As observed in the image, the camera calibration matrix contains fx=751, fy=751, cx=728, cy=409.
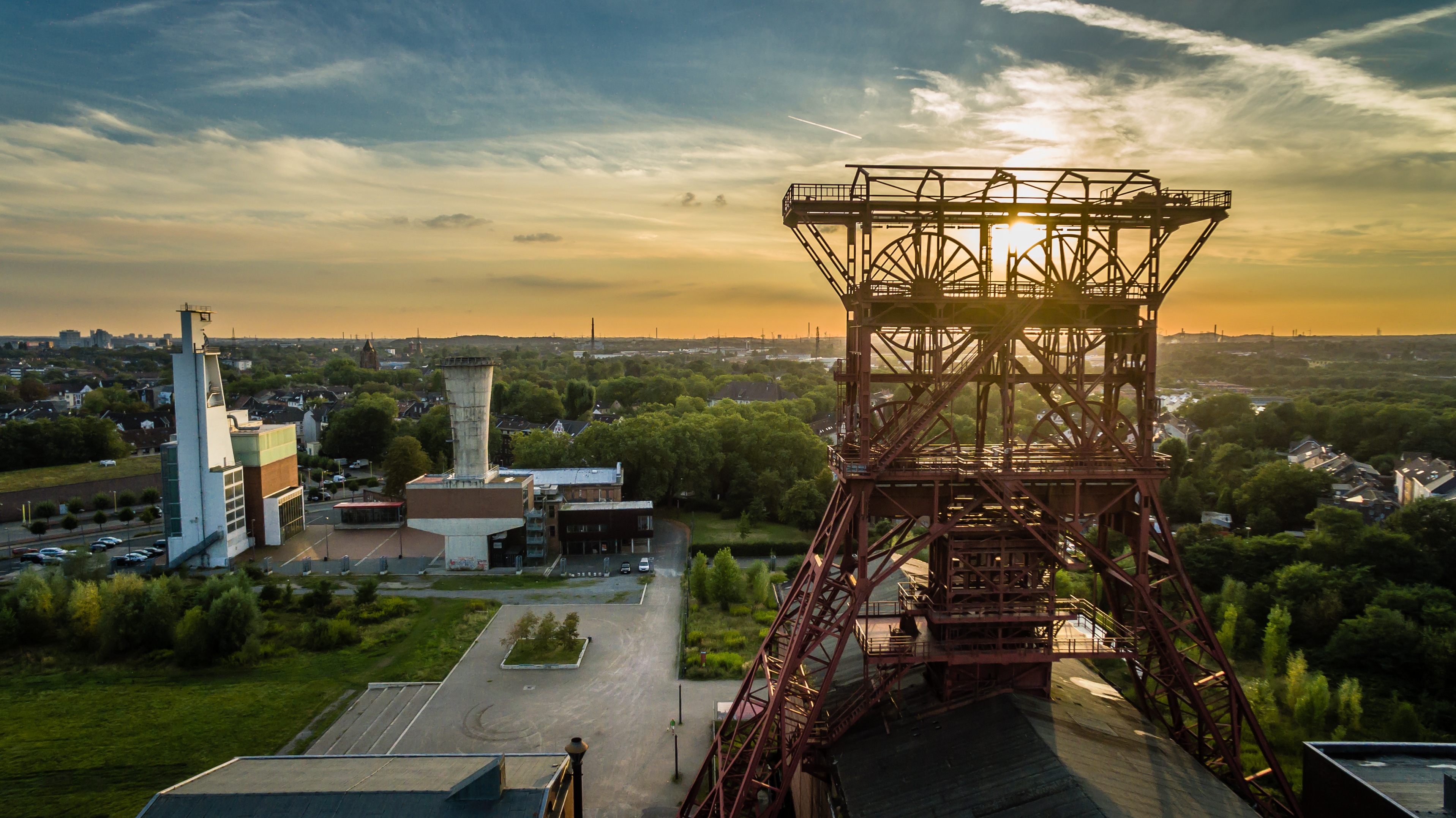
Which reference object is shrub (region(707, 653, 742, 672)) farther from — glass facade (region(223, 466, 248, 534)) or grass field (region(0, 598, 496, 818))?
glass facade (region(223, 466, 248, 534))

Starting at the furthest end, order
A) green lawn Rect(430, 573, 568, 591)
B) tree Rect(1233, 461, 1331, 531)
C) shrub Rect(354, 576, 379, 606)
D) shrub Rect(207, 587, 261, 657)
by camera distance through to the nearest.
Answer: tree Rect(1233, 461, 1331, 531), green lawn Rect(430, 573, 568, 591), shrub Rect(354, 576, 379, 606), shrub Rect(207, 587, 261, 657)

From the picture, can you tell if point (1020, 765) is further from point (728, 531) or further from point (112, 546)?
point (112, 546)

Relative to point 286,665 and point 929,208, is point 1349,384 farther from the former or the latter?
point 286,665

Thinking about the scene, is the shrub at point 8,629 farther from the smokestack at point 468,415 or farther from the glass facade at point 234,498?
the smokestack at point 468,415

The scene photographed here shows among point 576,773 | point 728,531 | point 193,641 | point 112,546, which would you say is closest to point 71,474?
point 112,546

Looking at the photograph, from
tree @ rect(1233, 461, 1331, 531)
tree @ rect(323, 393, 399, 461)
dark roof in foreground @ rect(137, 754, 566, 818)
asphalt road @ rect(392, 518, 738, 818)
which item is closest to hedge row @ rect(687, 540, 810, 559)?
asphalt road @ rect(392, 518, 738, 818)

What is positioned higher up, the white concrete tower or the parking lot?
the white concrete tower

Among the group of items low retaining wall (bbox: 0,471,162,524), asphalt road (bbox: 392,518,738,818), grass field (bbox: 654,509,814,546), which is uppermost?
low retaining wall (bbox: 0,471,162,524)

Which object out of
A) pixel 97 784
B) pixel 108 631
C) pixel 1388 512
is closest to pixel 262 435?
pixel 108 631
